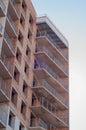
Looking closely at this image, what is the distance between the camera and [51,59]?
43.0m

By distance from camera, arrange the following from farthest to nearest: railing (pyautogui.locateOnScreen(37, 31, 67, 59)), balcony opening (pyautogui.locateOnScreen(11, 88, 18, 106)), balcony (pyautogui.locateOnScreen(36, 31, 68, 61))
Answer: railing (pyautogui.locateOnScreen(37, 31, 67, 59)), balcony (pyautogui.locateOnScreen(36, 31, 68, 61)), balcony opening (pyautogui.locateOnScreen(11, 88, 18, 106))

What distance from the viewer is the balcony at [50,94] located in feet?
127

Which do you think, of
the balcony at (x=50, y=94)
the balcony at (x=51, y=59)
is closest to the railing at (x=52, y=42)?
the balcony at (x=51, y=59)

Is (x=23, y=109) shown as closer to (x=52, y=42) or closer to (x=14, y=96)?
(x=14, y=96)

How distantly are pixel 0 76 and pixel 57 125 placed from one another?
12377 millimetres

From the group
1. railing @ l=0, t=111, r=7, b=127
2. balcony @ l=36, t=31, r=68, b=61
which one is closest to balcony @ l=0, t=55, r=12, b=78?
railing @ l=0, t=111, r=7, b=127

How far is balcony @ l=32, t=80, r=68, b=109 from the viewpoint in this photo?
38656 millimetres

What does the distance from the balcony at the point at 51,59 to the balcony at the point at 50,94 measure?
2.92 meters

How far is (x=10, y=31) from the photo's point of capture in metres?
35.6

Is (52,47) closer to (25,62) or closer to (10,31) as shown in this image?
(25,62)

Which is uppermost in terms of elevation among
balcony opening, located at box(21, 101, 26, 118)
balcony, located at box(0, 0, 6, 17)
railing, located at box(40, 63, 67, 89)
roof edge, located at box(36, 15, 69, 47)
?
roof edge, located at box(36, 15, 69, 47)

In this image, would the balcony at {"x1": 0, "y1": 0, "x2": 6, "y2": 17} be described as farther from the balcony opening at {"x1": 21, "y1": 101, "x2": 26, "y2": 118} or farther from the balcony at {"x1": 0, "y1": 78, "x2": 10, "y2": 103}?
the balcony opening at {"x1": 21, "y1": 101, "x2": 26, "y2": 118}

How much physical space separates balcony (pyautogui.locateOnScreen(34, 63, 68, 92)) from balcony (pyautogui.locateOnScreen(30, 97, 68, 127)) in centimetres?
279

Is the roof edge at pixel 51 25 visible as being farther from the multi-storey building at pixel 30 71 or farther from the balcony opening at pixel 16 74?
the balcony opening at pixel 16 74
